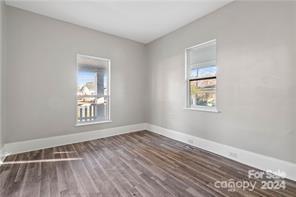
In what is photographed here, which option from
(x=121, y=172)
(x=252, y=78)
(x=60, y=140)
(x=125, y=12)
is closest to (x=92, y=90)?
(x=60, y=140)

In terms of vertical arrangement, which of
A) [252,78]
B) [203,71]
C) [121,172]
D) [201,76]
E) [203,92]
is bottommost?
[121,172]

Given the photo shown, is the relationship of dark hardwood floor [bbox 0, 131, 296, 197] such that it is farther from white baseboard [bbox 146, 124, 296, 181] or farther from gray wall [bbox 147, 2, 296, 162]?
gray wall [bbox 147, 2, 296, 162]

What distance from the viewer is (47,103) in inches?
132

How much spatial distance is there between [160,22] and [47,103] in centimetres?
326

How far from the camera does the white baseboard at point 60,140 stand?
297cm

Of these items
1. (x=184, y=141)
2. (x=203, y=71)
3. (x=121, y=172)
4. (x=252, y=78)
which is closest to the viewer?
(x=121, y=172)

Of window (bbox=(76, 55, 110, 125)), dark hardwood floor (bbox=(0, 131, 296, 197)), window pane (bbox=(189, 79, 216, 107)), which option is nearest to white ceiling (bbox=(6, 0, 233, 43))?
window (bbox=(76, 55, 110, 125))

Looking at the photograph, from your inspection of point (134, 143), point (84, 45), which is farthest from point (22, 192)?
point (84, 45)

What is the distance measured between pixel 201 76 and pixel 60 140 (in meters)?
3.65

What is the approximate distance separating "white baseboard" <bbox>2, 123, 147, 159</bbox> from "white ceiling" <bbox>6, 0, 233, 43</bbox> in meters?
2.77

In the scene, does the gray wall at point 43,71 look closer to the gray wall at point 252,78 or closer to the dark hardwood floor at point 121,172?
the dark hardwood floor at point 121,172

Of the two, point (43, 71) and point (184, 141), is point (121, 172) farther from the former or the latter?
point (43, 71)

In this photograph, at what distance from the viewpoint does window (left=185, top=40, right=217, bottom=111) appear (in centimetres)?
321

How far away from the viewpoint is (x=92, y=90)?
4188mm
